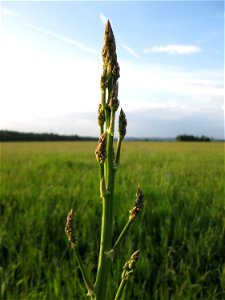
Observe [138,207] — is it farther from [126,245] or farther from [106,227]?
[126,245]

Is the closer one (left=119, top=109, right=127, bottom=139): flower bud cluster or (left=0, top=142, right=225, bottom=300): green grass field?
(left=119, top=109, right=127, bottom=139): flower bud cluster

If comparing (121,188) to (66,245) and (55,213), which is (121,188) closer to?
(55,213)

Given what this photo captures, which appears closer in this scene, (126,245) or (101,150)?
(101,150)

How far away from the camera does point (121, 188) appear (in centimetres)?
547

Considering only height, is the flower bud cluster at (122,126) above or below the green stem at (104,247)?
above

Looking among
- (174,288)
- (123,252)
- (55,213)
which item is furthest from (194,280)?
(55,213)

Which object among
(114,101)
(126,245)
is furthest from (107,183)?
(126,245)

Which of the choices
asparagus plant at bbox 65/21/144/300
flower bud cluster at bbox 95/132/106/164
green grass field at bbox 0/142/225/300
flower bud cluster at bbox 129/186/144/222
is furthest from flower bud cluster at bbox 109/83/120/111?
green grass field at bbox 0/142/225/300

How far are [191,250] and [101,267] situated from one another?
2431 mm

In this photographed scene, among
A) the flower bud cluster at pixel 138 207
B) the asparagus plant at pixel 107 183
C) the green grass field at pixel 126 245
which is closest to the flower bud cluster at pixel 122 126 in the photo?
the asparagus plant at pixel 107 183

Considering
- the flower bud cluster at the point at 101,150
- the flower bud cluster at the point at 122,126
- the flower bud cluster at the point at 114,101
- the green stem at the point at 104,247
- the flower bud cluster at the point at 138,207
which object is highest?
the flower bud cluster at the point at 114,101

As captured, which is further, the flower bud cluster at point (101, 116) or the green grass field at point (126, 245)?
the green grass field at point (126, 245)

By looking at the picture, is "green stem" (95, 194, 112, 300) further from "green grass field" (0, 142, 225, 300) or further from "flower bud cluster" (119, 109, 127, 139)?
"green grass field" (0, 142, 225, 300)

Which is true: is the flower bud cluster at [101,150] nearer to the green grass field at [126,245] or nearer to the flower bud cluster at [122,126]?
the flower bud cluster at [122,126]
